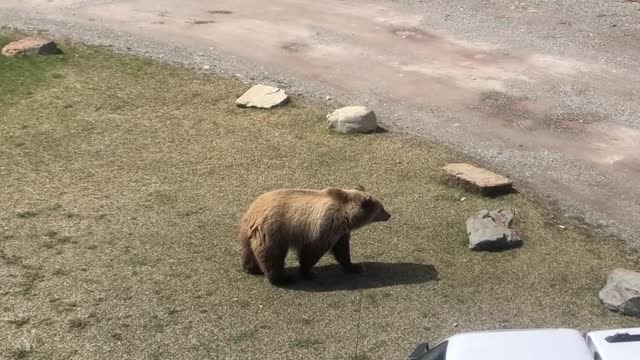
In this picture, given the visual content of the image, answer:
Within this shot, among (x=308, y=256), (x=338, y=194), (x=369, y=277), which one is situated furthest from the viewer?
(x=369, y=277)

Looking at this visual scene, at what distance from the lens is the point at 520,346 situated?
4656mm

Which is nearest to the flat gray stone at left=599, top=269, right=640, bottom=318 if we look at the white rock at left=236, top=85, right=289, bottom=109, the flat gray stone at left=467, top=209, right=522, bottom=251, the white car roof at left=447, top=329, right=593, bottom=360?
the flat gray stone at left=467, top=209, right=522, bottom=251

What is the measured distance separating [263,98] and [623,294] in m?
7.10

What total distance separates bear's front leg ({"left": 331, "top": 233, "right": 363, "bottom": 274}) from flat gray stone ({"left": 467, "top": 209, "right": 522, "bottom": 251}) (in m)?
1.33

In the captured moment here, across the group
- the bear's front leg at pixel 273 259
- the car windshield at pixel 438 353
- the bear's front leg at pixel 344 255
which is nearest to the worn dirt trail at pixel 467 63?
the bear's front leg at pixel 344 255

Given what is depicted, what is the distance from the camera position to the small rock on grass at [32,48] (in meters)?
16.0

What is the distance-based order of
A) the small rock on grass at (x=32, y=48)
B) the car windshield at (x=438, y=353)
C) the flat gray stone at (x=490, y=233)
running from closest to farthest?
the car windshield at (x=438, y=353) → the flat gray stone at (x=490, y=233) → the small rock on grass at (x=32, y=48)

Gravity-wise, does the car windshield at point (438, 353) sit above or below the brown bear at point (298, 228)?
above

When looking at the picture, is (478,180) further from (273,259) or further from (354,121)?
(273,259)

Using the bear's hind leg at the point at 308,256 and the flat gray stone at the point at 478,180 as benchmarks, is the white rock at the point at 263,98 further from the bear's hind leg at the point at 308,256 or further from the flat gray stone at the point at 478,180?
the bear's hind leg at the point at 308,256

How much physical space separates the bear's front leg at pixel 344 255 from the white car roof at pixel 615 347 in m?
4.65

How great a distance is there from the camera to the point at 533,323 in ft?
27.5

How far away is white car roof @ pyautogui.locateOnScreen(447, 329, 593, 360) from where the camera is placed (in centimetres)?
451

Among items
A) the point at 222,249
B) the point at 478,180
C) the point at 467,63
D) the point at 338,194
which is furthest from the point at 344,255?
the point at 467,63
